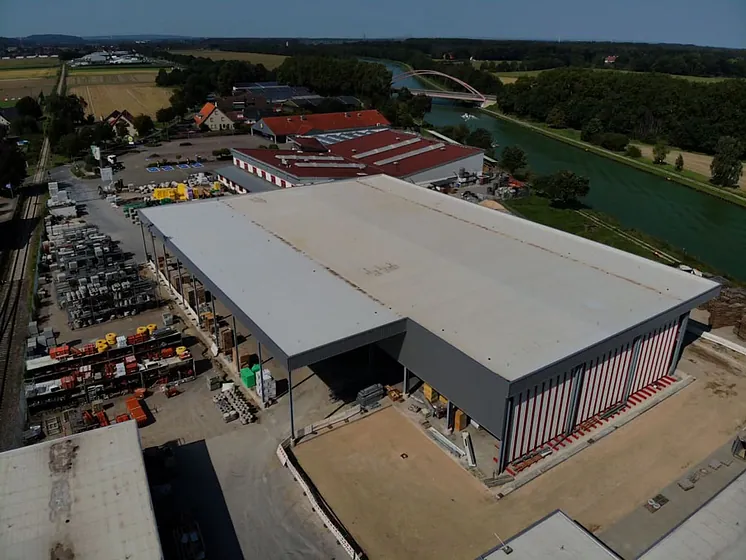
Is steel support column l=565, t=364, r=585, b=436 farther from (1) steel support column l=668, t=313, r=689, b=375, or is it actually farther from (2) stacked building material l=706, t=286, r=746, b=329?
(2) stacked building material l=706, t=286, r=746, b=329

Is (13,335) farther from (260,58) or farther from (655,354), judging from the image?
(260,58)

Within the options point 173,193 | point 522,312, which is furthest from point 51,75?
point 522,312

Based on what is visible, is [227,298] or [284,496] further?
[227,298]

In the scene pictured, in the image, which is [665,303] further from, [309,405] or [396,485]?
[309,405]

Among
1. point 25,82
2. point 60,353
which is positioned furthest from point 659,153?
point 25,82

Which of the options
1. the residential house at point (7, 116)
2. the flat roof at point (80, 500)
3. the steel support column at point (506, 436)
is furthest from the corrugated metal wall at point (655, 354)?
the residential house at point (7, 116)

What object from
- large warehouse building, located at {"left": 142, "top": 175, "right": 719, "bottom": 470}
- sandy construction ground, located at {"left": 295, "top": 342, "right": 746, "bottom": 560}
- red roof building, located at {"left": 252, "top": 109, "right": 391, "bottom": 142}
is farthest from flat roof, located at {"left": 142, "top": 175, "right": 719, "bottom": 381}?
red roof building, located at {"left": 252, "top": 109, "right": 391, "bottom": 142}

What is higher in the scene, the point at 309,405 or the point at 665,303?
the point at 665,303
